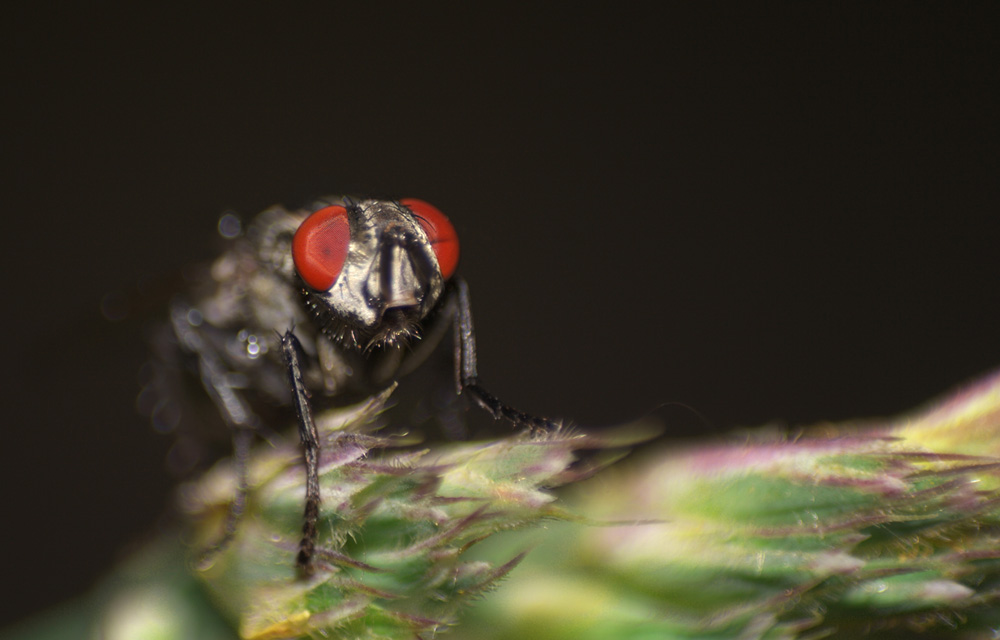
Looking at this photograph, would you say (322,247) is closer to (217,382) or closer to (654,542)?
(217,382)

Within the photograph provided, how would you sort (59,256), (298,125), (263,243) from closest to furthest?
(263,243) → (59,256) → (298,125)

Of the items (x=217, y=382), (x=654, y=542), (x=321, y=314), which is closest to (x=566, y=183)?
(x=217, y=382)

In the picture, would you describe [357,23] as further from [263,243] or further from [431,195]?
[263,243]

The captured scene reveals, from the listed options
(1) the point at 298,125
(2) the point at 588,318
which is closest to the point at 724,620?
(2) the point at 588,318

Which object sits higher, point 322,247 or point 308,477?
point 322,247

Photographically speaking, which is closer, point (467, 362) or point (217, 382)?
point (467, 362)

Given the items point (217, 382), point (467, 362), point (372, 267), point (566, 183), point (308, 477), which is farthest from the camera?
point (566, 183)

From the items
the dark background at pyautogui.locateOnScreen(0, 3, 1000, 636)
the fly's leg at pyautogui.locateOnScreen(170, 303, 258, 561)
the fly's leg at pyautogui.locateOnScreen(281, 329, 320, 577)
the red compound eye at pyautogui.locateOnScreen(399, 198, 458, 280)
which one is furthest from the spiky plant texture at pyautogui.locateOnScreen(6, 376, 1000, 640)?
the dark background at pyautogui.locateOnScreen(0, 3, 1000, 636)
